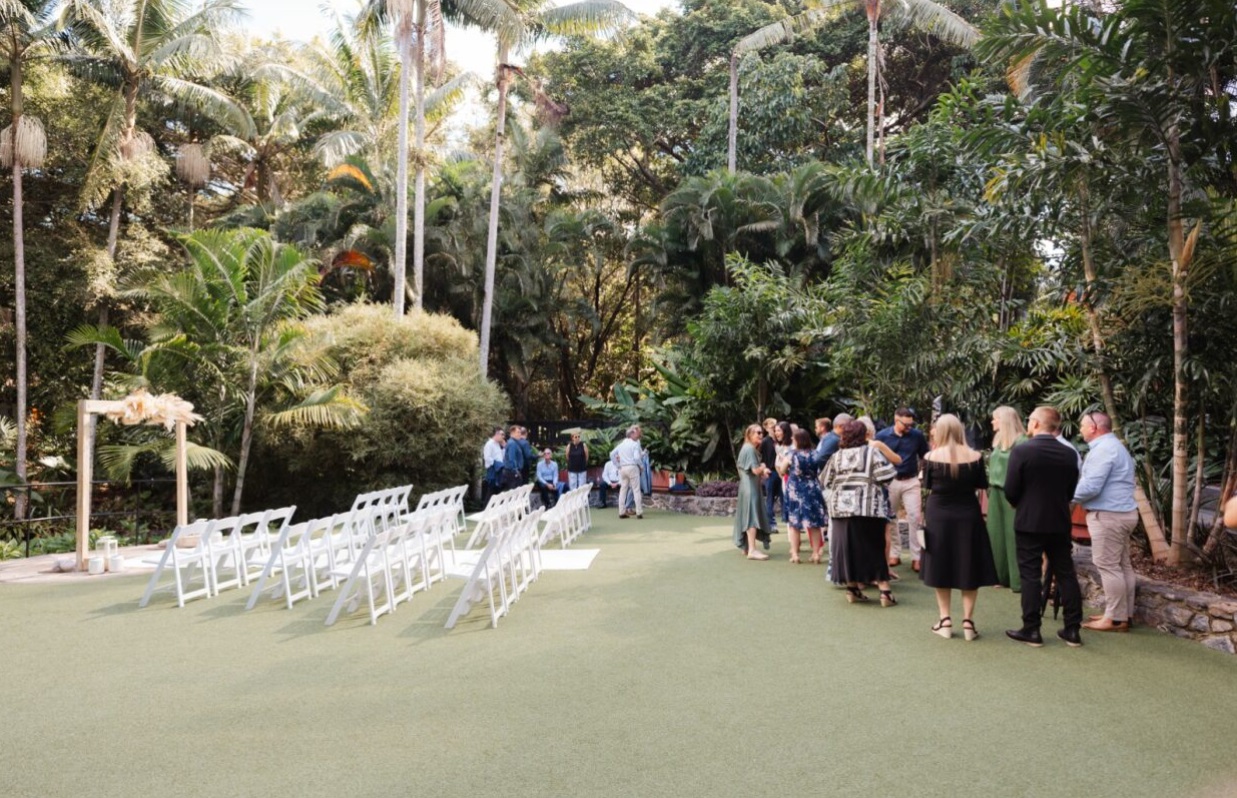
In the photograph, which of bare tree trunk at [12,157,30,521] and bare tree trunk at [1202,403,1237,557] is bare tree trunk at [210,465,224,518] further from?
bare tree trunk at [1202,403,1237,557]

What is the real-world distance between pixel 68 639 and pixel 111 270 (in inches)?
600

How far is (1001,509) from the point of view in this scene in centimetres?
755

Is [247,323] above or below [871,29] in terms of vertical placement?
below

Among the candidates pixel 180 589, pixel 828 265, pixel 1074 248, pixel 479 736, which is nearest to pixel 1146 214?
pixel 1074 248

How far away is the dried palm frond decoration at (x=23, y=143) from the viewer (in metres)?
17.1

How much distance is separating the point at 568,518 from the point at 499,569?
458cm

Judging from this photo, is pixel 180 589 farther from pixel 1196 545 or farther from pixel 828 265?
pixel 828 265

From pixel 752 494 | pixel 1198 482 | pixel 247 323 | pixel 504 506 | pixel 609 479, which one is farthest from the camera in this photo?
pixel 609 479

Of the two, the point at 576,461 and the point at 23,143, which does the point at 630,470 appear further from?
the point at 23,143

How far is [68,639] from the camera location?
6488mm

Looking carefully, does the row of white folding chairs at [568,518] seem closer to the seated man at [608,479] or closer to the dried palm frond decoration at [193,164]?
the seated man at [608,479]

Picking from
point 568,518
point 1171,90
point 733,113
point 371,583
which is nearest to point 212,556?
point 371,583

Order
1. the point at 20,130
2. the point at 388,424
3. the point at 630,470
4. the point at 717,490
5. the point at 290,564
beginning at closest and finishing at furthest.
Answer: the point at 290,564 < the point at 630,470 < the point at 388,424 < the point at 717,490 < the point at 20,130

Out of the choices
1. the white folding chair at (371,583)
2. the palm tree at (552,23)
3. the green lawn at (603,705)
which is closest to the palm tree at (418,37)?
the palm tree at (552,23)
